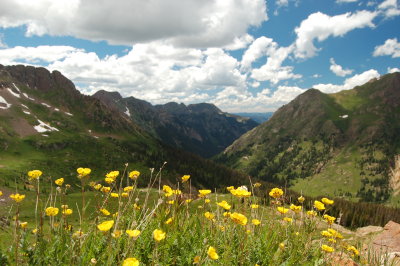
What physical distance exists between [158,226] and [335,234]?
12.2 feet

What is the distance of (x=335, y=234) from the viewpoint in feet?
18.8

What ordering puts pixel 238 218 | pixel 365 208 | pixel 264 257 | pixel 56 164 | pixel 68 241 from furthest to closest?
1. pixel 56 164
2. pixel 365 208
3. pixel 264 257
4. pixel 68 241
5. pixel 238 218

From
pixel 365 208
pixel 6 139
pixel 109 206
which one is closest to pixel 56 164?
pixel 6 139

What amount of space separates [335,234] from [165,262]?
12.3ft

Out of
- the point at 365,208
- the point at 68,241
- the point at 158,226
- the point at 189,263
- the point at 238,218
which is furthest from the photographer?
the point at 365,208

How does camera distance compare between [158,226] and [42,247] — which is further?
[158,226]

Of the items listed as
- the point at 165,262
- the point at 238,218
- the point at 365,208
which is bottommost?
the point at 365,208

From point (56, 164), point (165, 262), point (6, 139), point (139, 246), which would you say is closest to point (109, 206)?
point (139, 246)

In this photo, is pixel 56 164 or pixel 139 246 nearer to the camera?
pixel 139 246

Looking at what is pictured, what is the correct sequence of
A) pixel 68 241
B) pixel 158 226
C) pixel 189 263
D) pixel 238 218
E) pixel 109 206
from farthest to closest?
1. pixel 109 206
2. pixel 158 226
3. pixel 68 241
4. pixel 189 263
5. pixel 238 218

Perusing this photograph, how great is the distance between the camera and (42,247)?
13.0 feet

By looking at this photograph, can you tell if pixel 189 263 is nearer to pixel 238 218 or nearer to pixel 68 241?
pixel 238 218

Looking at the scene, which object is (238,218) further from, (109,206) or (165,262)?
(109,206)

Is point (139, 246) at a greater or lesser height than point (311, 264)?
greater
